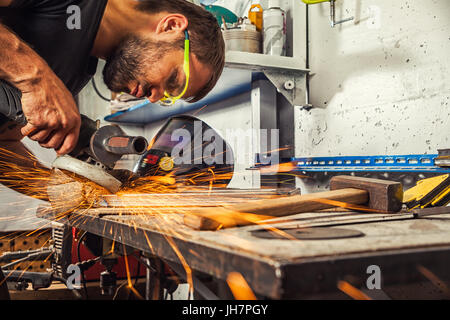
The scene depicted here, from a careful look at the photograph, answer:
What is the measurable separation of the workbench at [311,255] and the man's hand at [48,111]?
500mm

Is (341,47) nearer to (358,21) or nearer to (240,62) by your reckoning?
(358,21)

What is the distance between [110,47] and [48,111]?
2.49 ft

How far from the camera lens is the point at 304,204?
797mm

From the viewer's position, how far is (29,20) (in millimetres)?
1403

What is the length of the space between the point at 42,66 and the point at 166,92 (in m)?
0.73

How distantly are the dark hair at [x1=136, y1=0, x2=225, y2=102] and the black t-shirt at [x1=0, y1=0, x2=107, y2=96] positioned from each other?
281 millimetres

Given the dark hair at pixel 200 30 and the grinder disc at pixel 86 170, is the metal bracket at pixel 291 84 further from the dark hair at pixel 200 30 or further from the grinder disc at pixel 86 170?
the grinder disc at pixel 86 170

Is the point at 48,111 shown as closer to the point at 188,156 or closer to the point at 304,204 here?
the point at 304,204

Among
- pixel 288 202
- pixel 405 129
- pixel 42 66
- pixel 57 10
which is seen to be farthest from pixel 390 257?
pixel 57 10

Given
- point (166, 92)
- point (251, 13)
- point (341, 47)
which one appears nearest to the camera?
point (166, 92)

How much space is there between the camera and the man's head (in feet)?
5.51

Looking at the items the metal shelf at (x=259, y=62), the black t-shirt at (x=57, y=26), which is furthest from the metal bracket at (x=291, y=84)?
the black t-shirt at (x=57, y=26)

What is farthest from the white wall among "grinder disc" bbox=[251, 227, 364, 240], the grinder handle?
the grinder handle

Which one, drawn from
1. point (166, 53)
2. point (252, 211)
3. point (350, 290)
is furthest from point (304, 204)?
point (166, 53)
